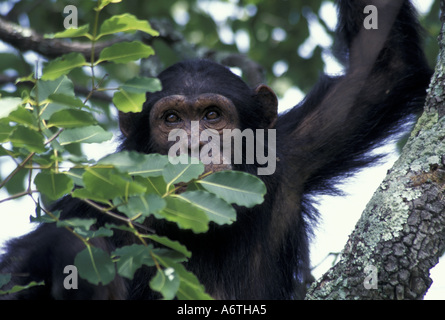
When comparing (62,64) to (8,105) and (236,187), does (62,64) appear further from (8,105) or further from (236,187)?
(236,187)

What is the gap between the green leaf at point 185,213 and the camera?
2994mm

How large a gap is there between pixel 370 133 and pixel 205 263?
2327 millimetres

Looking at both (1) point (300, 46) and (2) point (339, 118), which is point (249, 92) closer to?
(2) point (339, 118)

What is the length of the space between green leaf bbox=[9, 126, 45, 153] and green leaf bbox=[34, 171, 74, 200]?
0.17 meters

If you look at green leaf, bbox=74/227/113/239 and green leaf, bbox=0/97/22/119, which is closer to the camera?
green leaf, bbox=0/97/22/119

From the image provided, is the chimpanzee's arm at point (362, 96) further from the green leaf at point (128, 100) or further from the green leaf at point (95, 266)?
the green leaf at point (95, 266)

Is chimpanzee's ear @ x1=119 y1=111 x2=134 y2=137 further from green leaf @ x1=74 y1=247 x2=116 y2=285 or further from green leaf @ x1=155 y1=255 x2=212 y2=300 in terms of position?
green leaf @ x1=155 y1=255 x2=212 y2=300

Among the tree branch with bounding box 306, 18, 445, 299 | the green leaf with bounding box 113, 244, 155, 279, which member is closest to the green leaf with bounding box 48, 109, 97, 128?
the green leaf with bounding box 113, 244, 155, 279

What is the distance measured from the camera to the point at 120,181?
9.63ft

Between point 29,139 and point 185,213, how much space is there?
869 mm

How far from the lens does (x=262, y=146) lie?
600cm

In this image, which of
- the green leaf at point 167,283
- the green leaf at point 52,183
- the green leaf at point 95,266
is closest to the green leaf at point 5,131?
the green leaf at point 52,183

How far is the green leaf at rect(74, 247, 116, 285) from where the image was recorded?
3.18 meters
